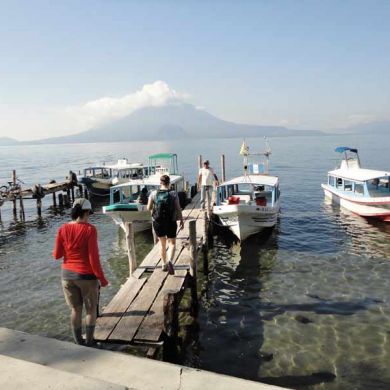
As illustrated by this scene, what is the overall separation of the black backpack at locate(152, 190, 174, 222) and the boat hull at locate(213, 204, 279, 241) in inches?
311

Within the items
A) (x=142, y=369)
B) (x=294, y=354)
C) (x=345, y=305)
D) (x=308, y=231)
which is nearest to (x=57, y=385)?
(x=142, y=369)

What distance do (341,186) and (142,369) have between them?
2680 centimetres

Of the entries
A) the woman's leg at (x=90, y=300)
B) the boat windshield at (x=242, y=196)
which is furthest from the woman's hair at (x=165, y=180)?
the boat windshield at (x=242, y=196)

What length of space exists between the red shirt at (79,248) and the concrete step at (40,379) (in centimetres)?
205

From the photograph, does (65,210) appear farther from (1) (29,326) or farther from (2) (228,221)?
(1) (29,326)

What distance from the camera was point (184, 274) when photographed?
10.1 metres

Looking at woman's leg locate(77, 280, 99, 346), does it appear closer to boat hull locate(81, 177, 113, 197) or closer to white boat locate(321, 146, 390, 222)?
white boat locate(321, 146, 390, 222)

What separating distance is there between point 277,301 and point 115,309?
5734 millimetres

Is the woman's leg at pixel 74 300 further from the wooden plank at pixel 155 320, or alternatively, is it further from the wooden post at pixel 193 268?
the wooden post at pixel 193 268

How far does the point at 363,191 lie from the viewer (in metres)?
24.6

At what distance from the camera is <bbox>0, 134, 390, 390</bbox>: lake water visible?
325 inches

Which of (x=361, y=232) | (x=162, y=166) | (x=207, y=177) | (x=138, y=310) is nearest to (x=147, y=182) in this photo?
(x=207, y=177)

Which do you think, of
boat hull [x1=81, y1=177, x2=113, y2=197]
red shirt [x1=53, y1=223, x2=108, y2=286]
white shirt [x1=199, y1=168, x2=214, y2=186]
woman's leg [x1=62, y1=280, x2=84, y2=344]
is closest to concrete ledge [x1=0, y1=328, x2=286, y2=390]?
woman's leg [x1=62, y1=280, x2=84, y2=344]

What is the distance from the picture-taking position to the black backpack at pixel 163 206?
952 cm
